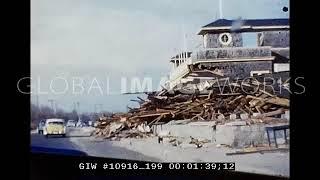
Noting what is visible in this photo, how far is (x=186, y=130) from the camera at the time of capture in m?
2.25

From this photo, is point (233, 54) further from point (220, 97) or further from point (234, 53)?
point (220, 97)

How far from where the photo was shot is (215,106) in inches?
89.6

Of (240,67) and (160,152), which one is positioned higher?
(240,67)

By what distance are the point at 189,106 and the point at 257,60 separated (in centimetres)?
37

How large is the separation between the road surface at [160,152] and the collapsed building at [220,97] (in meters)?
0.04

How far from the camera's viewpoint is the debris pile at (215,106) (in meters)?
2.26

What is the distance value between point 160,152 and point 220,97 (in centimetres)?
37

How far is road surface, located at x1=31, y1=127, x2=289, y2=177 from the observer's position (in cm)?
224

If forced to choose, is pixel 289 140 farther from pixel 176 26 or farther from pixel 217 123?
pixel 176 26

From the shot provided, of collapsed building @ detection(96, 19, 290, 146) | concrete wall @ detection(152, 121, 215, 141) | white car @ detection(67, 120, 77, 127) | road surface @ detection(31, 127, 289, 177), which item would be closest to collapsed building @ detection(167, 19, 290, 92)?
collapsed building @ detection(96, 19, 290, 146)

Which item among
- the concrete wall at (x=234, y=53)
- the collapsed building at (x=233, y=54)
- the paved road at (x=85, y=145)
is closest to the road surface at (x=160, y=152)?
the paved road at (x=85, y=145)

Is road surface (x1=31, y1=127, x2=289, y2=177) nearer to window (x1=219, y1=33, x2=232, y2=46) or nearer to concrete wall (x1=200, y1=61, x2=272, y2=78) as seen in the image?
concrete wall (x1=200, y1=61, x2=272, y2=78)

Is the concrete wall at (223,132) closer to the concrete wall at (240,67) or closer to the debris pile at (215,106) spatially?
the debris pile at (215,106)

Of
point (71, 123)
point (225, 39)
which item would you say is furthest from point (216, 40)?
point (71, 123)
